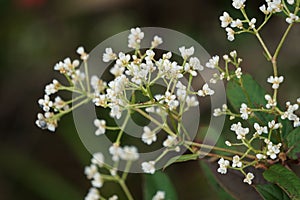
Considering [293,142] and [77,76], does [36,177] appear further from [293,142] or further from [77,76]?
[293,142]

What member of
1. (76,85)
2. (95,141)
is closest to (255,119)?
(76,85)

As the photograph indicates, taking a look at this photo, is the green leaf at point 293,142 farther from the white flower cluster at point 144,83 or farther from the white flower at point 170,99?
the white flower at point 170,99

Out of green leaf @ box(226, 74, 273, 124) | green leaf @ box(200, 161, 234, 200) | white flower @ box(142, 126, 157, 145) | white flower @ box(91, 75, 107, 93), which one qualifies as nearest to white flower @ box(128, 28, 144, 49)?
white flower @ box(91, 75, 107, 93)

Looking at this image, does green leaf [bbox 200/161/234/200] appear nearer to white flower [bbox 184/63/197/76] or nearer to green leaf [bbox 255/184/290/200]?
green leaf [bbox 255/184/290/200]

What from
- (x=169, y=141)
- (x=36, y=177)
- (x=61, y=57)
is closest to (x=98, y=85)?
(x=169, y=141)

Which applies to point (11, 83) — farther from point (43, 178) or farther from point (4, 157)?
point (43, 178)

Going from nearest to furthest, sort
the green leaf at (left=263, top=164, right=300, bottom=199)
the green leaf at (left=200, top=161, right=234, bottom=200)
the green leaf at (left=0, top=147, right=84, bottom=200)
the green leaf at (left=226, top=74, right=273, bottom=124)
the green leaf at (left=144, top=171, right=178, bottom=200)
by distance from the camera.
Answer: the green leaf at (left=263, top=164, right=300, bottom=199)
the green leaf at (left=226, top=74, right=273, bottom=124)
the green leaf at (left=200, top=161, right=234, bottom=200)
the green leaf at (left=144, top=171, right=178, bottom=200)
the green leaf at (left=0, top=147, right=84, bottom=200)
